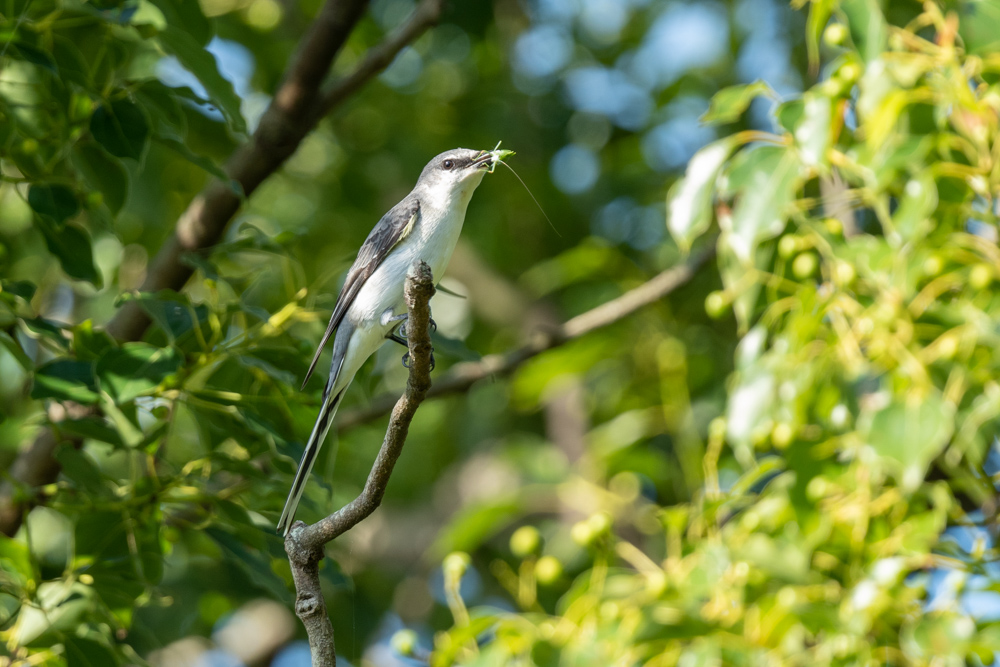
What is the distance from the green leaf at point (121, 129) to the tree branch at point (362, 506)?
1.18m

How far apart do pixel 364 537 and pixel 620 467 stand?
3.32m

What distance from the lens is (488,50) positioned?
744cm

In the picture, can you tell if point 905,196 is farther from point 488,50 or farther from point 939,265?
point 488,50

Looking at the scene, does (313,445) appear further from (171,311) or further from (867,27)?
(867,27)

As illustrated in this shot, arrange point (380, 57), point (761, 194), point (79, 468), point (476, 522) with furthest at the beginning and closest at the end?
1. point (476, 522)
2. point (380, 57)
3. point (761, 194)
4. point (79, 468)

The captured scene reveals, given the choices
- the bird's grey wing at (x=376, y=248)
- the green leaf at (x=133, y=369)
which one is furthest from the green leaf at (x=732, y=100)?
the green leaf at (x=133, y=369)

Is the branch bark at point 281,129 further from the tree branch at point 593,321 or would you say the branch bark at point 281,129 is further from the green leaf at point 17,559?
the tree branch at point 593,321

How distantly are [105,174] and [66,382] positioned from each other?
3.00ft

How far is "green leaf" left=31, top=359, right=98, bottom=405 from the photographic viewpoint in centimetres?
274

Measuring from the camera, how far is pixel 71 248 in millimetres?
3123

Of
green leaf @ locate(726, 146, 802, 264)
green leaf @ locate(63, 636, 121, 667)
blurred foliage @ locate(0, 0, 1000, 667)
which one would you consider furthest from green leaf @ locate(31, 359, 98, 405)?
green leaf @ locate(726, 146, 802, 264)

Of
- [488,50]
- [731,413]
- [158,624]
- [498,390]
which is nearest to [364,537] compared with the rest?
[498,390]

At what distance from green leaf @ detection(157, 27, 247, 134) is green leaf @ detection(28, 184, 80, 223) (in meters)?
0.56

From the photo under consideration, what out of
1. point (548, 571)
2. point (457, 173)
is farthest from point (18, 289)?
point (548, 571)
